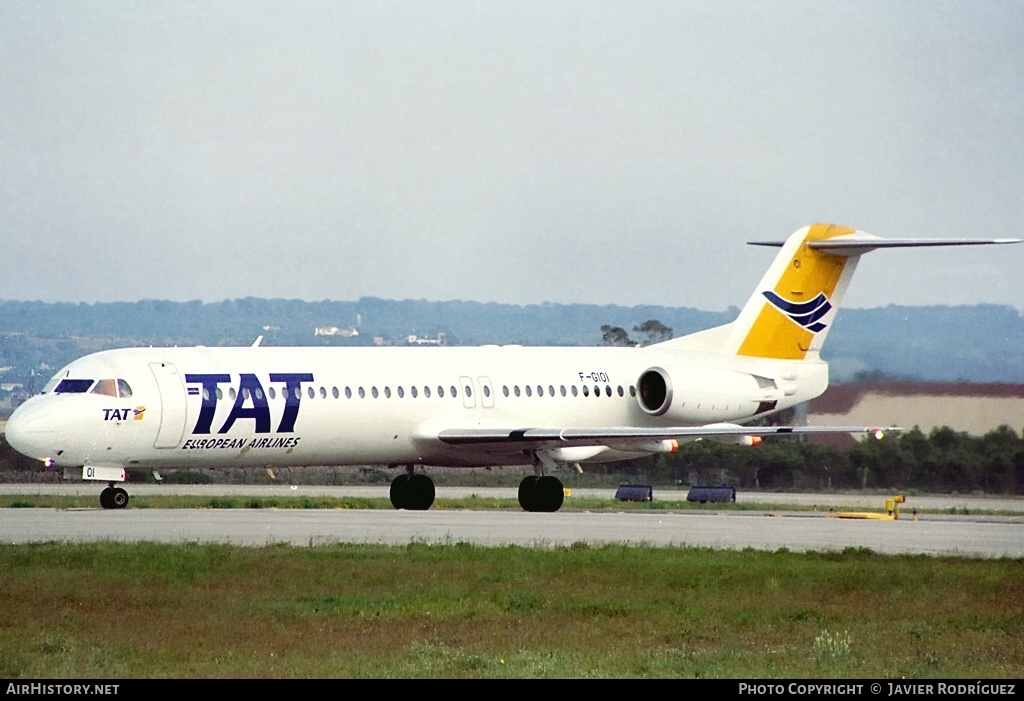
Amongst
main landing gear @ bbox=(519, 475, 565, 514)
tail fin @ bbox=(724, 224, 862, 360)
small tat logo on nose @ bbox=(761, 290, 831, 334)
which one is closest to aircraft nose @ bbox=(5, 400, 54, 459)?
main landing gear @ bbox=(519, 475, 565, 514)

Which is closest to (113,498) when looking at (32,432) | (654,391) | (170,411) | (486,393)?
(170,411)

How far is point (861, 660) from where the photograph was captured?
14477 mm

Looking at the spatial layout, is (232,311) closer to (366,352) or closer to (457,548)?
(366,352)

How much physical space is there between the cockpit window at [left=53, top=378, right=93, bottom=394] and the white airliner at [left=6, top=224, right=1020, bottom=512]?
0.09 ft

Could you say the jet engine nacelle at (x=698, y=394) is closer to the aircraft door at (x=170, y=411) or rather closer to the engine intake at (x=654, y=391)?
the engine intake at (x=654, y=391)

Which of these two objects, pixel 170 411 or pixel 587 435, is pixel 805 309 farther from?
pixel 170 411

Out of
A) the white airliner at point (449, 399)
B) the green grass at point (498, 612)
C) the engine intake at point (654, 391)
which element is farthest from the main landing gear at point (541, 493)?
the green grass at point (498, 612)

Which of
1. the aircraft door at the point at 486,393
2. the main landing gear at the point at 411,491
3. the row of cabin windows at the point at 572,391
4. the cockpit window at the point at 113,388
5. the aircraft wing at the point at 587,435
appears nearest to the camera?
the cockpit window at the point at 113,388

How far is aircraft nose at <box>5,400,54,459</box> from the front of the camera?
29.5 meters

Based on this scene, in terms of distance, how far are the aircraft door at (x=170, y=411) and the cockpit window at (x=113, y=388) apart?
1.97 ft

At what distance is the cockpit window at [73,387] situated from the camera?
30172 millimetres

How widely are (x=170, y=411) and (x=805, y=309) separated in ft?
50.2

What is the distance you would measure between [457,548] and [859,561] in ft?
18.0
